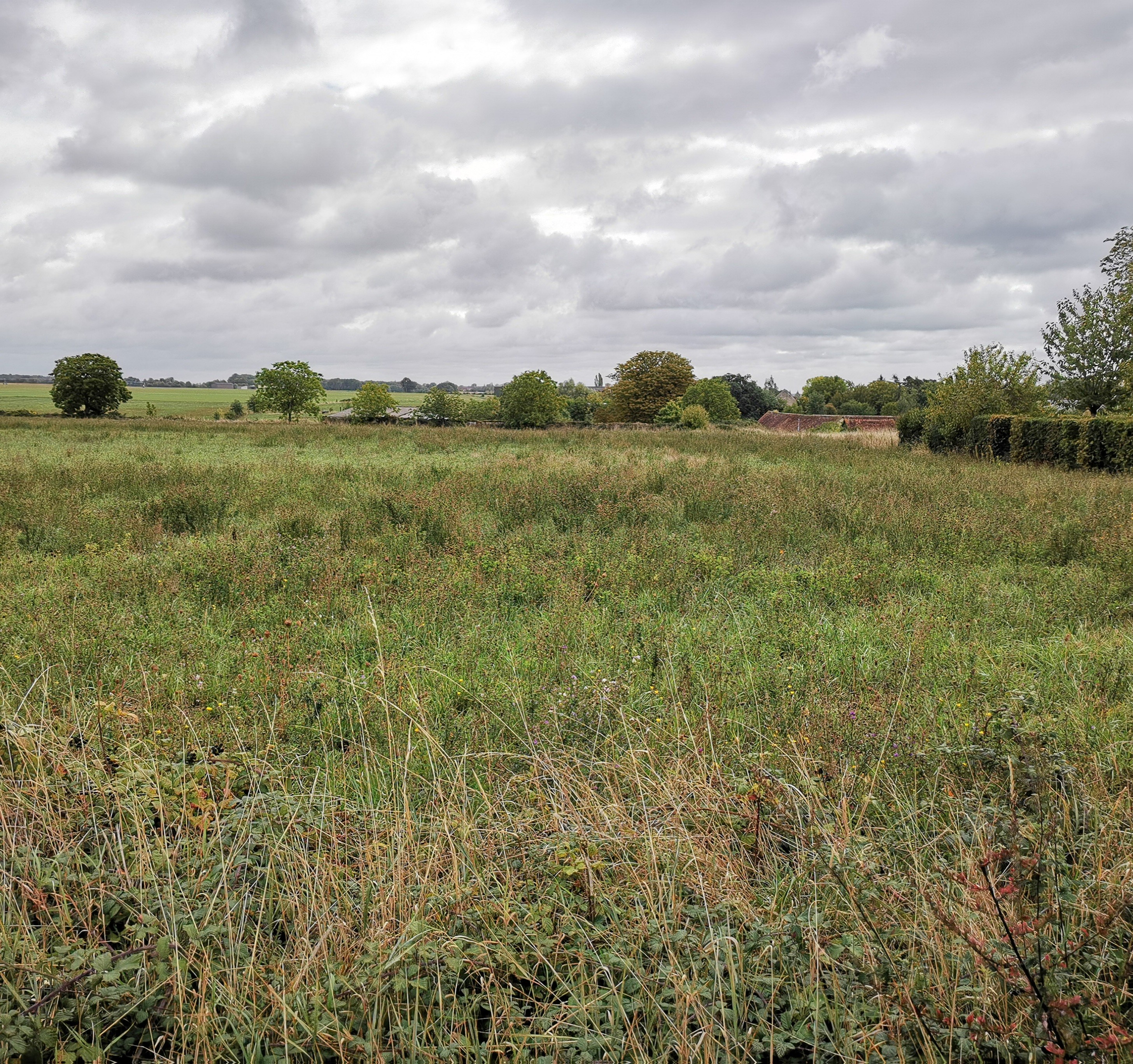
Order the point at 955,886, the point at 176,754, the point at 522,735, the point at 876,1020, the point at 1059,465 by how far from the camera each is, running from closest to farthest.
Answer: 1. the point at 876,1020
2. the point at 955,886
3. the point at 176,754
4. the point at 522,735
5. the point at 1059,465

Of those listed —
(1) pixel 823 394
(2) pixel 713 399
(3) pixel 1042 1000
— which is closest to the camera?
(3) pixel 1042 1000

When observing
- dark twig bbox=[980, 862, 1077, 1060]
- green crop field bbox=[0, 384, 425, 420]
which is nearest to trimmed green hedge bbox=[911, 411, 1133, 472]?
dark twig bbox=[980, 862, 1077, 1060]

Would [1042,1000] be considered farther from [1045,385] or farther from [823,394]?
[823,394]

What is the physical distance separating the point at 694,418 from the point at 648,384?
24612 millimetres

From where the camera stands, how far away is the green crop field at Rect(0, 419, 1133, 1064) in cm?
208

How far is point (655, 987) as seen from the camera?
87.2 inches

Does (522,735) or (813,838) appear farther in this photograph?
(522,735)

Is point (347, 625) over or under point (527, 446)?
under

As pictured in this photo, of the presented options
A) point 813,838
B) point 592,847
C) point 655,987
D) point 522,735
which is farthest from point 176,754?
point 813,838

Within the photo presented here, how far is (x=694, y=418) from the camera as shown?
66.4m

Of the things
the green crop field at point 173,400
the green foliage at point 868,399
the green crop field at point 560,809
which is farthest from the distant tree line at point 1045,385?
the green foliage at point 868,399

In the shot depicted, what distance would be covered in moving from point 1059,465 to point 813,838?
21952 mm

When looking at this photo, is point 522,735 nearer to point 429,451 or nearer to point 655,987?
point 655,987

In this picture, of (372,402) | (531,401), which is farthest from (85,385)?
(531,401)
